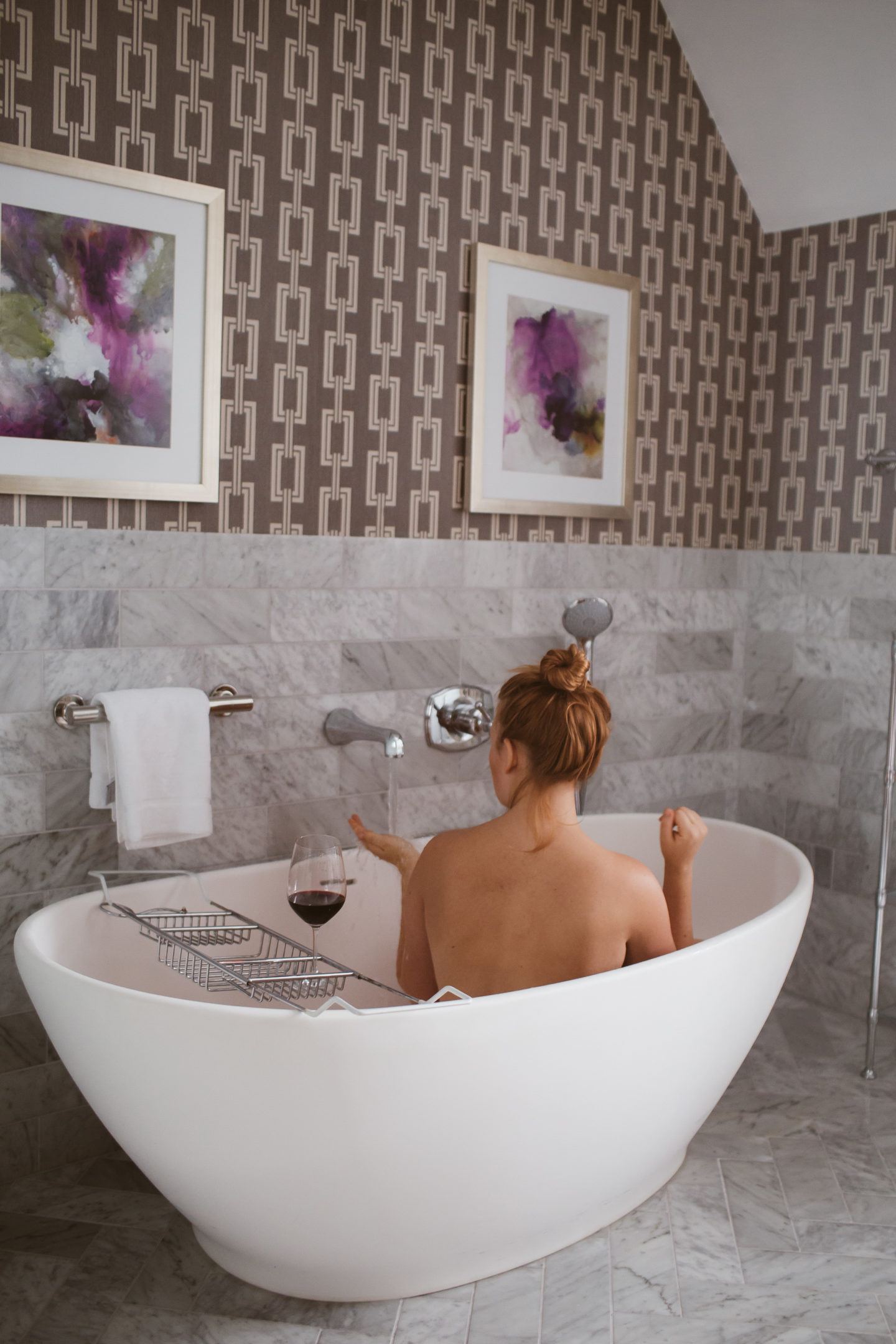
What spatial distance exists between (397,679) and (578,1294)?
1.54 m

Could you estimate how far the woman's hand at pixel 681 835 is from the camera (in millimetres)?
2432

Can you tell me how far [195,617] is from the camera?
2789mm

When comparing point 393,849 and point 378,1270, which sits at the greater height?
point 393,849

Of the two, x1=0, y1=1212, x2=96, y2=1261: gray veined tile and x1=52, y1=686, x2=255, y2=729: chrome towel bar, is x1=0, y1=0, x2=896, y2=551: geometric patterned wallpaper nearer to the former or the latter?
x1=52, y1=686, x2=255, y2=729: chrome towel bar

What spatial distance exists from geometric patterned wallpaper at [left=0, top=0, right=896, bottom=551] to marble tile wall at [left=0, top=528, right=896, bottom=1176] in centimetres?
11

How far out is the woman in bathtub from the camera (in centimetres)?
212

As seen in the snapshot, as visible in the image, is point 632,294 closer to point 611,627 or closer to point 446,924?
point 611,627

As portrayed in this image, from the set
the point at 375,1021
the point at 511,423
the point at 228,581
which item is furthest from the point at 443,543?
the point at 375,1021

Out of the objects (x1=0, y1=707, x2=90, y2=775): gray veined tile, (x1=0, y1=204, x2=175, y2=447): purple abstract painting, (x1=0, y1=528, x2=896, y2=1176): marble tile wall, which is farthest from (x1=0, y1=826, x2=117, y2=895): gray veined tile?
(x1=0, y1=204, x2=175, y2=447): purple abstract painting

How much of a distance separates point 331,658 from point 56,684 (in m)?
0.72

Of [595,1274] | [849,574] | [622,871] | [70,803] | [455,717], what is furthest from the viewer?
[849,574]

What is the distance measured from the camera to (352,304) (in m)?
2.98

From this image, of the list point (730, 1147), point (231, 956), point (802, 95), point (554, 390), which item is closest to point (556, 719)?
point (231, 956)

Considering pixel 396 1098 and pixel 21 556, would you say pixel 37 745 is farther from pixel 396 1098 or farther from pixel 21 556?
pixel 396 1098
